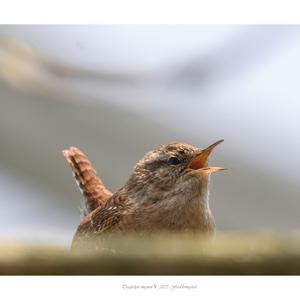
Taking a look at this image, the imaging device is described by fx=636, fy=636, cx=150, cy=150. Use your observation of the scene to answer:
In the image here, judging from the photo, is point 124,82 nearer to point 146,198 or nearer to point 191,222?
point 146,198

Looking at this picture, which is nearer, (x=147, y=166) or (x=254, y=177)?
(x=147, y=166)

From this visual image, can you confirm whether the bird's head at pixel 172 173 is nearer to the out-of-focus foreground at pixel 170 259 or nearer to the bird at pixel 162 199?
the bird at pixel 162 199

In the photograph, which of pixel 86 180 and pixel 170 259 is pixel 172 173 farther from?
pixel 170 259

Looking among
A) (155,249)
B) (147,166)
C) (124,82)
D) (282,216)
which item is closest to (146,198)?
(147,166)

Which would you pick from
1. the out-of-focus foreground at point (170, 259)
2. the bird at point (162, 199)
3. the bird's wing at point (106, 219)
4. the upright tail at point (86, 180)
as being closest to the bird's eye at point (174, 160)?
the bird at point (162, 199)

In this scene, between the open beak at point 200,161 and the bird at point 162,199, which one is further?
the open beak at point 200,161

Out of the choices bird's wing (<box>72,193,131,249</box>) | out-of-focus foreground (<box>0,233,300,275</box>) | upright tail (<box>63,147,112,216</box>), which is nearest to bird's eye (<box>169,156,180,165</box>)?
bird's wing (<box>72,193,131,249</box>)

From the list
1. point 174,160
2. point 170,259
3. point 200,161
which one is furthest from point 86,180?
point 170,259

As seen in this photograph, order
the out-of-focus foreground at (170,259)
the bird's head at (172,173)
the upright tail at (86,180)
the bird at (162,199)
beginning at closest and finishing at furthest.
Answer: the out-of-focus foreground at (170,259), the bird at (162,199), the bird's head at (172,173), the upright tail at (86,180)
